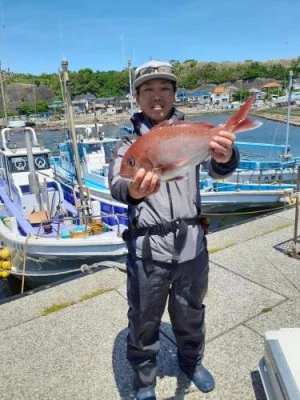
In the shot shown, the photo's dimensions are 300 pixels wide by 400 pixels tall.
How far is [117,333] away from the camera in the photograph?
3314 millimetres

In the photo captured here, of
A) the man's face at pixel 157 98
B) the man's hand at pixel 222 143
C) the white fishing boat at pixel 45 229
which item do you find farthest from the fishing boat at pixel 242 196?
the man's hand at pixel 222 143

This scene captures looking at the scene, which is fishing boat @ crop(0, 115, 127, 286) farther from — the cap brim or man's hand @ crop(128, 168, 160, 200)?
man's hand @ crop(128, 168, 160, 200)

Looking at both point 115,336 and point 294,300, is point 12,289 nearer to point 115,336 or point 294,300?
point 115,336

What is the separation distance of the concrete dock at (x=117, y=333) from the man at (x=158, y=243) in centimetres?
56

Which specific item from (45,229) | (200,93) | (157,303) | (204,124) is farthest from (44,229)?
(200,93)

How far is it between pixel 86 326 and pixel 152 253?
68.4 inches

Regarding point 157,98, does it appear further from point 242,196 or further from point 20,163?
point 242,196

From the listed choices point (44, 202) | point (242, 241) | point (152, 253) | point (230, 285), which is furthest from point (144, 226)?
point (44, 202)

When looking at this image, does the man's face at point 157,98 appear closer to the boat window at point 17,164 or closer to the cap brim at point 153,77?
the cap brim at point 153,77

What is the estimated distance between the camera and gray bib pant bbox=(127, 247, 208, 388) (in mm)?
2221

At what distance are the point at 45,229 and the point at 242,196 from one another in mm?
7470

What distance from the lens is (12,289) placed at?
28.1 ft

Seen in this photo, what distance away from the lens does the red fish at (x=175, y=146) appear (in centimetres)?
175

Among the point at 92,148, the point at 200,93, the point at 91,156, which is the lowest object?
the point at 91,156
